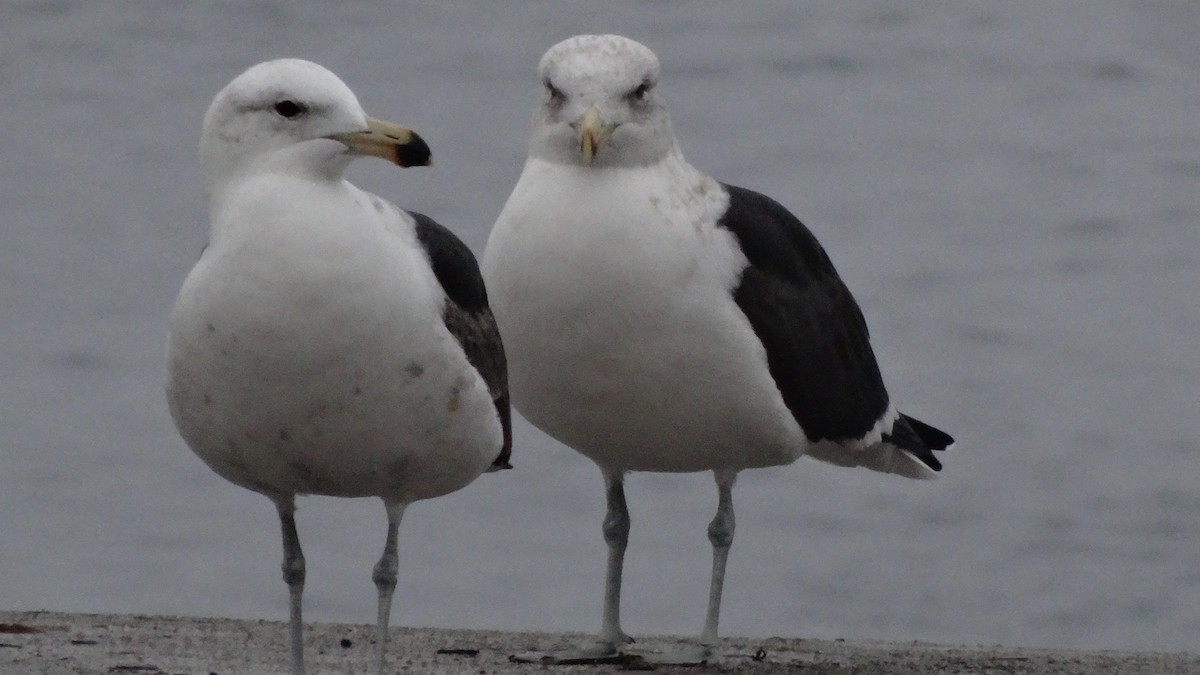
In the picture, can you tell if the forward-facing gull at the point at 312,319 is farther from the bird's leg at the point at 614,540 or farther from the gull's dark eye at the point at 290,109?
the bird's leg at the point at 614,540

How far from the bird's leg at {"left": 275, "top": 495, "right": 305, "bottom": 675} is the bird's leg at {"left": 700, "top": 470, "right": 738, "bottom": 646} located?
164 centimetres

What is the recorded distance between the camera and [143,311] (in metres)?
23.9

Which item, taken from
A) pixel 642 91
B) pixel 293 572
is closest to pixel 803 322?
pixel 642 91

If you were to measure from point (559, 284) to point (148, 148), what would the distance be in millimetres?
19439

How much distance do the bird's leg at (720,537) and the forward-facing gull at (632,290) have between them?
7 centimetres

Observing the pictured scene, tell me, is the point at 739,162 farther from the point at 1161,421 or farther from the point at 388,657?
the point at 388,657

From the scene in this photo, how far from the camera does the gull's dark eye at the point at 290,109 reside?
6.93 meters

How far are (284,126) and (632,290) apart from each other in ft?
4.90

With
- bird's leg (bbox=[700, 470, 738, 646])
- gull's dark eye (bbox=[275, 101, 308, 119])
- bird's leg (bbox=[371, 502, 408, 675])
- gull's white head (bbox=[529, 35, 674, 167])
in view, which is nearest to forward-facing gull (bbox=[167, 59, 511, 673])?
gull's dark eye (bbox=[275, 101, 308, 119])

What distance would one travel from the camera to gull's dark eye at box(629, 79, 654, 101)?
321 inches

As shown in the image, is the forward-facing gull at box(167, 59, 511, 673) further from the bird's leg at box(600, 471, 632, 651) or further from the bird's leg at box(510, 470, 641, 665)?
the bird's leg at box(600, 471, 632, 651)

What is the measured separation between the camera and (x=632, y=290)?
315 inches

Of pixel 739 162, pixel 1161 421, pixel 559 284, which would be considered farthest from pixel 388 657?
pixel 739 162

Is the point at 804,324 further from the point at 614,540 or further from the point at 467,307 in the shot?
the point at 467,307
